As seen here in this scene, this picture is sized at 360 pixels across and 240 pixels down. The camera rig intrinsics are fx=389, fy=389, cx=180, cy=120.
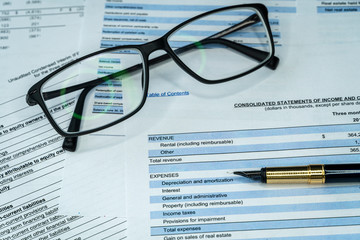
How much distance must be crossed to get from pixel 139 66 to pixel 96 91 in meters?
0.08

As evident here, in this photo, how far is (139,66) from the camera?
25.9 inches

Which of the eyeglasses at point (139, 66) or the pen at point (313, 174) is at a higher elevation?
the eyeglasses at point (139, 66)

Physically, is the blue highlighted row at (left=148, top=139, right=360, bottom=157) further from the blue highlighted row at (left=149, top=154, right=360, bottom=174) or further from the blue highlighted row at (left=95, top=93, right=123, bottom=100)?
the blue highlighted row at (left=95, top=93, right=123, bottom=100)

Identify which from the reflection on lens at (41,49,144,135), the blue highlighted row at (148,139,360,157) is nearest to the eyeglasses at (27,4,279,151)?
the reflection on lens at (41,49,144,135)

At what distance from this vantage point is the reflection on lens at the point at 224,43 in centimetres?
67

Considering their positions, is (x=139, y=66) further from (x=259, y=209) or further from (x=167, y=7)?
(x=259, y=209)

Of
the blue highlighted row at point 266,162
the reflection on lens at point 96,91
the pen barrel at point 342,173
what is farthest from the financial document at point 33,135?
the pen barrel at point 342,173

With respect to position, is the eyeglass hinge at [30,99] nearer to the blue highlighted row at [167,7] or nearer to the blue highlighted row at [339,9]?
the blue highlighted row at [167,7]

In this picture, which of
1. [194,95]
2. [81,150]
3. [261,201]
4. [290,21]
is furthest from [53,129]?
[290,21]

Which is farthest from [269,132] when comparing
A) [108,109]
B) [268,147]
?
[108,109]

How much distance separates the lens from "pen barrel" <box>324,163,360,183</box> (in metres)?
0.56

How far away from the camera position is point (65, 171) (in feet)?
1.98

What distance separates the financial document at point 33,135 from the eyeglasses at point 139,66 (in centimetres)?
4

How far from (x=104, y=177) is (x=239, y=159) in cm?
21
